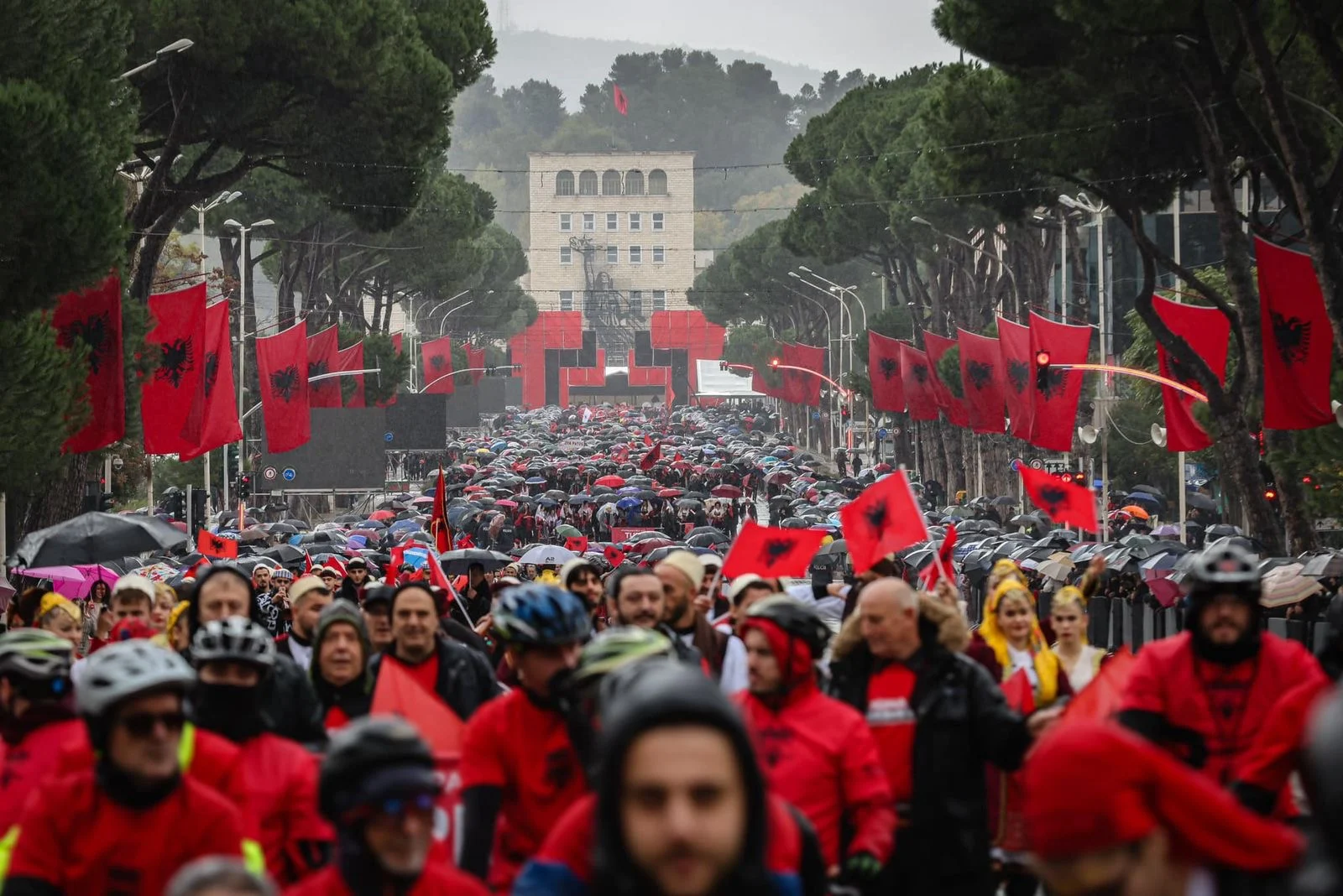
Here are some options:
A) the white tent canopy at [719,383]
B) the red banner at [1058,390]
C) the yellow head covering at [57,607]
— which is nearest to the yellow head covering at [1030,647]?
the yellow head covering at [57,607]

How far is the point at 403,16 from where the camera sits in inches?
1282

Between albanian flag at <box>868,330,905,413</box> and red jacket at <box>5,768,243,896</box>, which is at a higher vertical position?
albanian flag at <box>868,330,905,413</box>

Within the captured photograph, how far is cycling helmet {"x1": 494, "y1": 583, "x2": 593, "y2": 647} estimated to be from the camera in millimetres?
5168

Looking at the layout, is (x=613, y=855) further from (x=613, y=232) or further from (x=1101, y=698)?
(x=613, y=232)

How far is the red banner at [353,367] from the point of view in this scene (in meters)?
50.1

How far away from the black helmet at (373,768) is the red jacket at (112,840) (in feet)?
1.92

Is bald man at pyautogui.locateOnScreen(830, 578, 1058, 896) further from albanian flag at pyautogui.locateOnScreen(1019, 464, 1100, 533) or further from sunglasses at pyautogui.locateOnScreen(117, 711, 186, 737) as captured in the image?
albanian flag at pyautogui.locateOnScreen(1019, 464, 1100, 533)

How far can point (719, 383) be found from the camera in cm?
12731

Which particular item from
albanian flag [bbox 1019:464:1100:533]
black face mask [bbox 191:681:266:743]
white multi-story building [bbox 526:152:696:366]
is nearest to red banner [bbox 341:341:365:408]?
albanian flag [bbox 1019:464:1100:533]

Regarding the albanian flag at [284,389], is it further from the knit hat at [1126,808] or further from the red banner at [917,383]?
the knit hat at [1126,808]

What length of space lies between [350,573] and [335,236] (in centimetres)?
4459

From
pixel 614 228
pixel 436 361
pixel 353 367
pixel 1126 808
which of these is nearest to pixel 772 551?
pixel 1126 808

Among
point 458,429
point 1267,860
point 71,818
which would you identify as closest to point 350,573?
point 71,818

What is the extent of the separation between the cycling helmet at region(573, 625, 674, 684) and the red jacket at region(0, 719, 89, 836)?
1.36 meters
